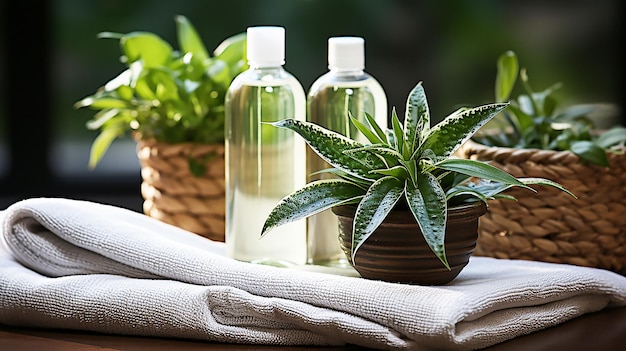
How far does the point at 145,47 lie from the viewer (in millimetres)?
1047

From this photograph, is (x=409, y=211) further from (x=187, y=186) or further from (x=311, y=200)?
(x=187, y=186)

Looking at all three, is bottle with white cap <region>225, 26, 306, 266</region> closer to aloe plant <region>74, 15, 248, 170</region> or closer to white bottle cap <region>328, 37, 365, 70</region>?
white bottle cap <region>328, 37, 365, 70</region>

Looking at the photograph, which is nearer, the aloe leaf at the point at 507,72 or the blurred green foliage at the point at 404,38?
the aloe leaf at the point at 507,72

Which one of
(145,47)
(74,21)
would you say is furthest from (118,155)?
(145,47)

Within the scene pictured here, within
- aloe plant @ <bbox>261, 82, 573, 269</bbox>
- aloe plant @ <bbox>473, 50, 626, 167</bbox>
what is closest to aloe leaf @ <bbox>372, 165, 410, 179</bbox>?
aloe plant @ <bbox>261, 82, 573, 269</bbox>

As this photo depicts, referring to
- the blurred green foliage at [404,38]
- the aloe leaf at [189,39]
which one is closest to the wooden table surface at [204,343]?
the aloe leaf at [189,39]

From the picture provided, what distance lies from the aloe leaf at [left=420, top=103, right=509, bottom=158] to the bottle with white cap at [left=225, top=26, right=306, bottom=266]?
148mm

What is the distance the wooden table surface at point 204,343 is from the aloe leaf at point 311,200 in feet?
0.33

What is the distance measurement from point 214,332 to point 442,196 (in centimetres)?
20

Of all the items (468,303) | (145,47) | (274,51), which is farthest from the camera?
(145,47)

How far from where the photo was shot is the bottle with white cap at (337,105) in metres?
0.83

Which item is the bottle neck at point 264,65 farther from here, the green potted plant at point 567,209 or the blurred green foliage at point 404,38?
the blurred green foliage at point 404,38

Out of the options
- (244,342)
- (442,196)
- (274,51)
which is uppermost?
(274,51)

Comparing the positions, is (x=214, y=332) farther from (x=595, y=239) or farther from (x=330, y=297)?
(x=595, y=239)
